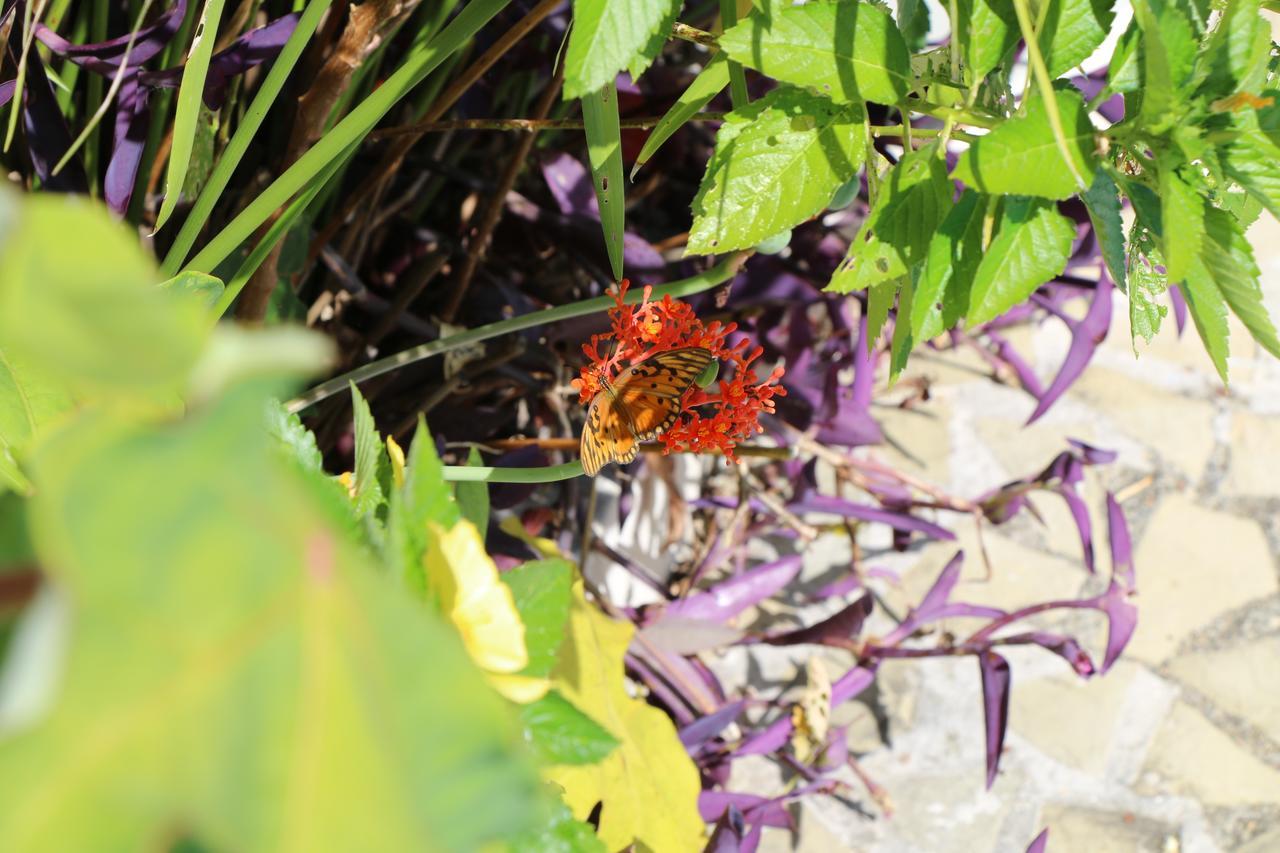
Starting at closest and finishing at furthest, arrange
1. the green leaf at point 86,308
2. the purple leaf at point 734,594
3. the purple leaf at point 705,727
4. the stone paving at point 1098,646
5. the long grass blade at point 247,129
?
the green leaf at point 86,308 < the long grass blade at point 247,129 < the purple leaf at point 705,727 < the purple leaf at point 734,594 < the stone paving at point 1098,646

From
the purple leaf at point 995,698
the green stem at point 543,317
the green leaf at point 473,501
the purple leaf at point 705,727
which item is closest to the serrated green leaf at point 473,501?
the green leaf at point 473,501

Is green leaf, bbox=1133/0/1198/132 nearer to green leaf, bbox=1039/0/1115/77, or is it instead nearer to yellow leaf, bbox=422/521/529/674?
green leaf, bbox=1039/0/1115/77

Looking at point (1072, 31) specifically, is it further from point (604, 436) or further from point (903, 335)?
point (604, 436)

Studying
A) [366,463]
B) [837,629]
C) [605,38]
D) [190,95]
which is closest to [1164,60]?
[605,38]

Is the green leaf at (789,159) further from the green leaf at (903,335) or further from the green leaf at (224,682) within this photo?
the green leaf at (224,682)

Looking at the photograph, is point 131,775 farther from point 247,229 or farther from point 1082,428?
point 1082,428

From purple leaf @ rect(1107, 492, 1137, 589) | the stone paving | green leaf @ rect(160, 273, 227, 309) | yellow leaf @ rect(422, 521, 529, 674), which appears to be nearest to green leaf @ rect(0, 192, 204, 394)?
yellow leaf @ rect(422, 521, 529, 674)

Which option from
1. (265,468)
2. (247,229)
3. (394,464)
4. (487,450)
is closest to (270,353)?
(265,468)
